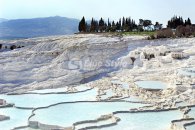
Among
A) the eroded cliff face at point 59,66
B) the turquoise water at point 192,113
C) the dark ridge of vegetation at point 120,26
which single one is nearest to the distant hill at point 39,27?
the dark ridge of vegetation at point 120,26

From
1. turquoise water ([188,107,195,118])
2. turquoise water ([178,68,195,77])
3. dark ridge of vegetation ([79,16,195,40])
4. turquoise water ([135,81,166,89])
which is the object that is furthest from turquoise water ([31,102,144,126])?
dark ridge of vegetation ([79,16,195,40])

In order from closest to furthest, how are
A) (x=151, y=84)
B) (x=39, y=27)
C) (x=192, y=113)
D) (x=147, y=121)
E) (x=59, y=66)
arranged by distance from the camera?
(x=147, y=121), (x=192, y=113), (x=151, y=84), (x=59, y=66), (x=39, y=27)

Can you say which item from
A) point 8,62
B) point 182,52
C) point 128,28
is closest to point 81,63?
point 8,62

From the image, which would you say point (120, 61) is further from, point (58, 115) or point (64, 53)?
point (58, 115)

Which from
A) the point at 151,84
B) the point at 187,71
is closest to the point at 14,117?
the point at 151,84

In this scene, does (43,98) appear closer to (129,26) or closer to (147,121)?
(147,121)

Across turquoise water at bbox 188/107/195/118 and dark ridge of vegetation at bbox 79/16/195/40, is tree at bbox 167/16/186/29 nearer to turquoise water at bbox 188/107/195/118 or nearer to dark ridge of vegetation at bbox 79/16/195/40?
dark ridge of vegetation at bbox 79/16/195/40

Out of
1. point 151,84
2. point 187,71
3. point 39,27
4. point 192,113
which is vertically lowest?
point 192,113
